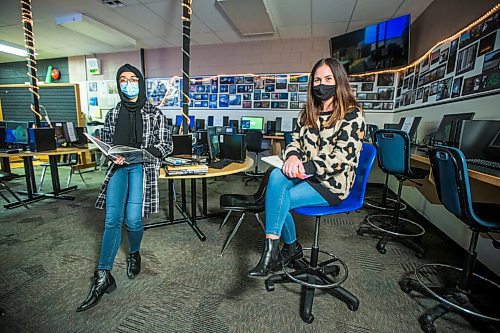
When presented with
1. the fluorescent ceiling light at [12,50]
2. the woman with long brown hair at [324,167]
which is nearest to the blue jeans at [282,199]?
the woman with long brown hair at [324,167]

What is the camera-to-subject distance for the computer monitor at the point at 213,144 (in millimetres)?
2597

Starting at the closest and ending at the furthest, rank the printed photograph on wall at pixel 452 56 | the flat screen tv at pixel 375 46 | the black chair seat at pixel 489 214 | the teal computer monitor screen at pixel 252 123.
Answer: the black chair seat at pixel 489 214 < the printed photograph on wall at pixel 452 56 < the flat screen tv at pixel 375 46 < the teal computer monitor screen at pixel 252 123

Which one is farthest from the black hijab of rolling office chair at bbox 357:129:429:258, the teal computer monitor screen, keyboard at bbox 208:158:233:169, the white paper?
the teal computer monitor screen

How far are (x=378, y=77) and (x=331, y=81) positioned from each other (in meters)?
3.66

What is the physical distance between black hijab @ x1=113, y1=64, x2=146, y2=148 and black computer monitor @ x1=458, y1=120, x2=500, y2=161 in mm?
2312

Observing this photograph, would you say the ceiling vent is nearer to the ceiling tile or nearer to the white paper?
the ceiling tile

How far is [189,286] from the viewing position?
1.66m

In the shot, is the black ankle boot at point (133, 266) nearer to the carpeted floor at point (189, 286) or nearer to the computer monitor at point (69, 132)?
the carpeted floor at point (189, 286)

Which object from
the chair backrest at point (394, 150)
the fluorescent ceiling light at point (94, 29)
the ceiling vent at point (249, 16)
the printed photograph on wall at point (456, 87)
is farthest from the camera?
the fluorescent ceiling light at point (94, 29)

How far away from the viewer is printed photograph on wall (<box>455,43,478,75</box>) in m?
2.20

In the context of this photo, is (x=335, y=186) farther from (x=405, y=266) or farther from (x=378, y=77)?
(x=378, y=77)

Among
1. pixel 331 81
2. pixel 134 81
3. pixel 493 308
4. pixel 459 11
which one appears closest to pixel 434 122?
pixel 459 11

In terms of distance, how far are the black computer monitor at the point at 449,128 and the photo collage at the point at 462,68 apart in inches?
8.5

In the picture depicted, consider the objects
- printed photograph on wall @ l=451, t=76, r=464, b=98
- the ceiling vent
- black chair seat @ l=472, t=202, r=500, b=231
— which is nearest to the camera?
black chair seat @ l=472, t=202, r=500, b=231
